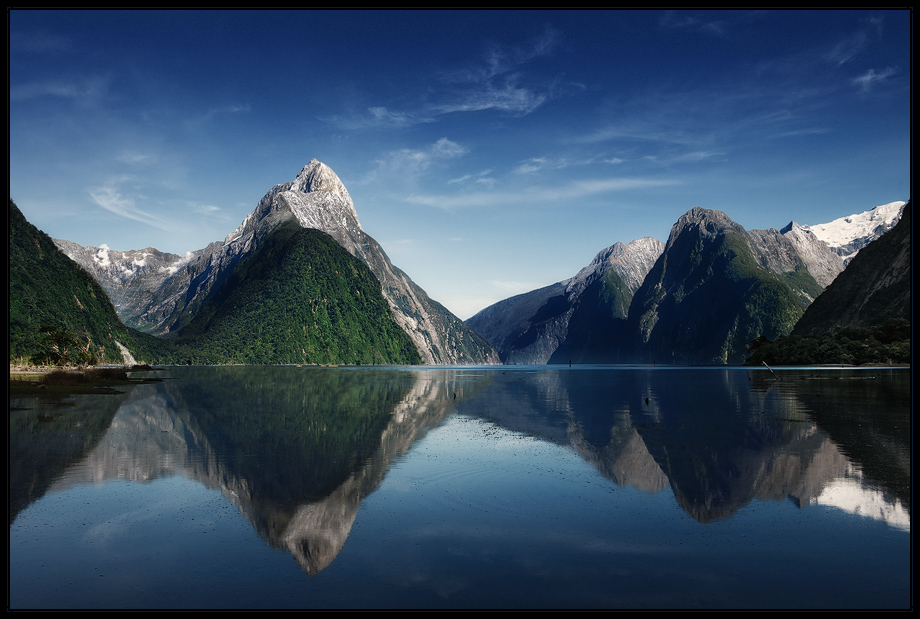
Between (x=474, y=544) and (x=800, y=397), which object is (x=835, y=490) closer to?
(x=474, y=544)

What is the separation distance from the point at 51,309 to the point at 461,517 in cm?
16554

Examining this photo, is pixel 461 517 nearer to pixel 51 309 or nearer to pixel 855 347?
pixel 855 347


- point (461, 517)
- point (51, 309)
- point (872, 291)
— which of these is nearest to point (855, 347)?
point (872, 291)

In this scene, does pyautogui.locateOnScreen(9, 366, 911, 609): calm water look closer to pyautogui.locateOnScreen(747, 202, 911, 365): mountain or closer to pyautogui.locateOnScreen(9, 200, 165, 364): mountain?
pyautogui.locateOnScreen(9, 200, 165, 364): mountain

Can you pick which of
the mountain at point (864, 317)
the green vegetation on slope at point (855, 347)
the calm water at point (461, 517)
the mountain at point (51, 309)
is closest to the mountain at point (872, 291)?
the mountain at point (864, 317)

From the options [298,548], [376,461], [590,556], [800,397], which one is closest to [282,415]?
[376,461]

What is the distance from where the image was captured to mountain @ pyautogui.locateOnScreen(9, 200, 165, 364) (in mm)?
119619

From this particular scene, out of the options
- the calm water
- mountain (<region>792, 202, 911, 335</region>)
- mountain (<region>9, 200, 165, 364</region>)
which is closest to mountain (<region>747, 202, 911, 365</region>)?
mountain (<region>792, 202, 911, 335</region>)

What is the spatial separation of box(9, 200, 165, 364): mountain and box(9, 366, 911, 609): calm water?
102 m

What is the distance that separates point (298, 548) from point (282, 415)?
3471 cm

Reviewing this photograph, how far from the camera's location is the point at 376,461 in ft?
93.2

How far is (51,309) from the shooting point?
147m
